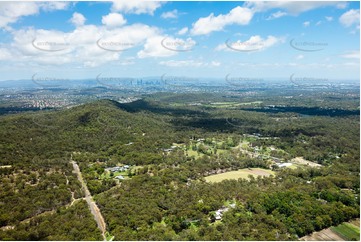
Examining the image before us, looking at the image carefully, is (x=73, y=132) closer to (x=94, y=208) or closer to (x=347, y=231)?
(x=94, y=208)

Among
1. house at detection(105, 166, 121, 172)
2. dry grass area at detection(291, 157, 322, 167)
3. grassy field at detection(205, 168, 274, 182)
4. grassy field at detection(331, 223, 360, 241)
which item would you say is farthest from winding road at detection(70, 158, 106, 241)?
dry grass area at detection(291, 157, 322, 167)

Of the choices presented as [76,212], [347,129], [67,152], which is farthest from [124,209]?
[347,129]

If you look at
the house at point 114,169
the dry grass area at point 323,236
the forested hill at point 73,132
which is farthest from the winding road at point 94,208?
the dry grass area at point 323,236

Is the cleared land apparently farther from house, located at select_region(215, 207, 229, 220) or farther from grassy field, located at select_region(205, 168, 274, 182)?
grassy field, located at select_region(205, 168, 274, 182)

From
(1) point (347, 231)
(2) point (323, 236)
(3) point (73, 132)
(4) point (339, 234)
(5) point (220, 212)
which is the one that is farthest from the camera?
(3) point (73, 132)

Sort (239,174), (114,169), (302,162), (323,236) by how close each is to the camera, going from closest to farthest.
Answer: (323,236), (239,174), (114,169), (302,162)

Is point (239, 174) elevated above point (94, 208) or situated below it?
below

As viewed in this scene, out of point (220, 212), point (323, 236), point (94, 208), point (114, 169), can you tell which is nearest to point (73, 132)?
point (114, 169)
